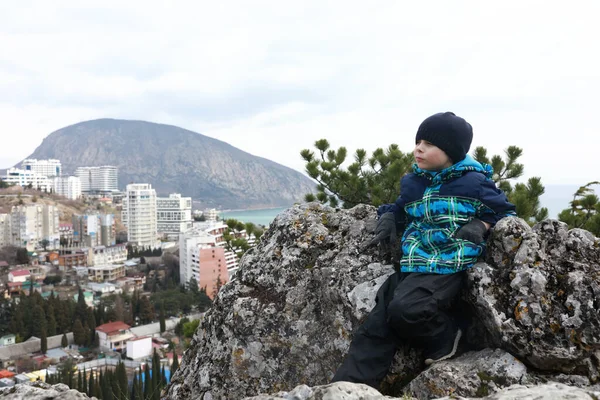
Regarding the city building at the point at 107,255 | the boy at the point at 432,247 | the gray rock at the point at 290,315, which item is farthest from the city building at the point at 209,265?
the boy at the point at 432,247

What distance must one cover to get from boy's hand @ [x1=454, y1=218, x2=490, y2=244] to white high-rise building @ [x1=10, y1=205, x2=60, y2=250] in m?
114

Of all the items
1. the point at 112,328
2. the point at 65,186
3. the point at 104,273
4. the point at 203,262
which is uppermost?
the point at 65,186

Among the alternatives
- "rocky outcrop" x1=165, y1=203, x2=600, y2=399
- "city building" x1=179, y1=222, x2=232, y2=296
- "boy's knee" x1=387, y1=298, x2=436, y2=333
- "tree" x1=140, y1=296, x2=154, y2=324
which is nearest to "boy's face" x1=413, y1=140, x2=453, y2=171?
"rocky outcrop" x1=165, y1=203, x2=600, y2=399

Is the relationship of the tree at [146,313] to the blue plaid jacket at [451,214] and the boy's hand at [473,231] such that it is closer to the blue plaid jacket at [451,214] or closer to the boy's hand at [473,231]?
the blue plaid jacket at [451,214]

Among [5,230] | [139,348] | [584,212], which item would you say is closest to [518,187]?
[584,212]

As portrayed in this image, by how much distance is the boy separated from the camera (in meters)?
2.58

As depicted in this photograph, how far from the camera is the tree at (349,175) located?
845 cm

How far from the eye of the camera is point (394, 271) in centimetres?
309

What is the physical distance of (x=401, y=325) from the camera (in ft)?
8.44

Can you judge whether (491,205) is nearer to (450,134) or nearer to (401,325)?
(450,134)

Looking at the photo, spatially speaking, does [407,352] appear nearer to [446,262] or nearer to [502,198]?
[446,262]

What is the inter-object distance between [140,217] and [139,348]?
80971mm

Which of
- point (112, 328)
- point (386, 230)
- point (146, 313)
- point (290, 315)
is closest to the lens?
point (386, 230)

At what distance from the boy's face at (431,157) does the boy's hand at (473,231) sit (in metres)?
0.45
